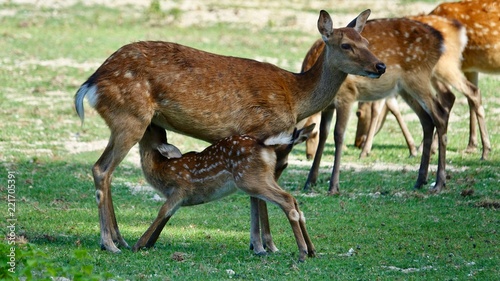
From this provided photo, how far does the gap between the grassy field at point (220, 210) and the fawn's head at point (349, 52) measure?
148 centimetres

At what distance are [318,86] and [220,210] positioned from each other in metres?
2.14

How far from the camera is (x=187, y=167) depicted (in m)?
8.49

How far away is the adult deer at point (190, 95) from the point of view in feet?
27.9

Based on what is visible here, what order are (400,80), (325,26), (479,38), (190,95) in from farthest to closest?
(479,38) < (400,80) < (325,26) < (190,95)

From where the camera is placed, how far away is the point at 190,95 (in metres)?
8.67

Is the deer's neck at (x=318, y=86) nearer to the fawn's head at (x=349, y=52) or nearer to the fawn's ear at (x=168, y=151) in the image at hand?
the fawn's head at (x=349, y=52)

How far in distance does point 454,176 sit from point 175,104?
5061 millimetres

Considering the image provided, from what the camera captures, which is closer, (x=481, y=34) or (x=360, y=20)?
(x=360, y=20)

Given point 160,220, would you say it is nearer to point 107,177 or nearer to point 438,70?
point 107,177

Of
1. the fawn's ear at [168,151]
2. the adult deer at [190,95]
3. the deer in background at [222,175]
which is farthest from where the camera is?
the fawn's ear at [168,151]

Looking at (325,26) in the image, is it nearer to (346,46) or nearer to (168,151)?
(346,46)

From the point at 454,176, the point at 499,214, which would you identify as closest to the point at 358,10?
the point at 454,176

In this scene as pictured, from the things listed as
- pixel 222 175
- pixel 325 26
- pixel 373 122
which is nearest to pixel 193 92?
pixel 222 175

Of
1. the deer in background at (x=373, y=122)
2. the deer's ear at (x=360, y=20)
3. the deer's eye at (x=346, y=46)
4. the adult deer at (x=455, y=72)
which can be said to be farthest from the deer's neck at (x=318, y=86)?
the deer in background at (x=373, y=122)
